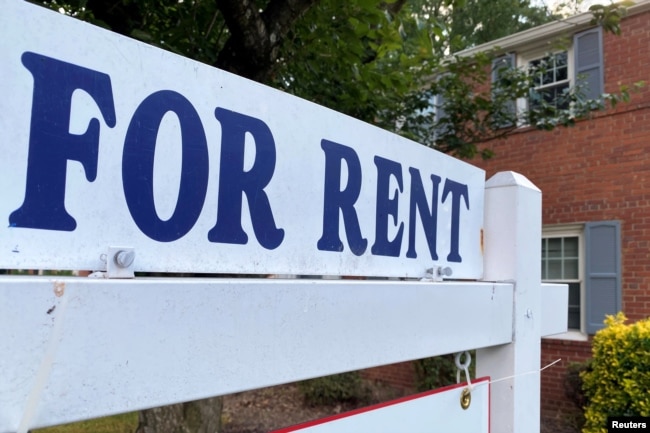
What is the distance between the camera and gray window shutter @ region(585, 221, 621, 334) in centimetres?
696

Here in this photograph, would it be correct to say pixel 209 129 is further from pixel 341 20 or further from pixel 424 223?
pixel 341 20

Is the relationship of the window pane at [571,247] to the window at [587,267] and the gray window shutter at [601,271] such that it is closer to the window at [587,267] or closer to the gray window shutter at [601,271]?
the window at [587,267]

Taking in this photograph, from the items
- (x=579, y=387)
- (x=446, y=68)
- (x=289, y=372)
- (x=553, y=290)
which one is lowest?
(x=579, y=387)

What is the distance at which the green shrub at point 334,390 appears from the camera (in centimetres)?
775

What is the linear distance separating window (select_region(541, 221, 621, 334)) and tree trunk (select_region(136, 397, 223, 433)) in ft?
17.4

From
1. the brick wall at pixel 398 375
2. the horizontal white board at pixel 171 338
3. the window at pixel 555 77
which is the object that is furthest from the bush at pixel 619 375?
the horizontal white board at pixel 171 338

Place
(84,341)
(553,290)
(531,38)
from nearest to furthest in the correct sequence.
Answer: (84,341), (553,290), (531,38)

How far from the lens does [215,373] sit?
1.01 metres

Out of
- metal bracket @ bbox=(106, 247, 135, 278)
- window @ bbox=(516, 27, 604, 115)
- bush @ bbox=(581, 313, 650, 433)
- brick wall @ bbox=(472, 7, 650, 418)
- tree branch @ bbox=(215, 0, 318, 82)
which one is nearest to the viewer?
metal bracket @ bbox=(106, 247, 135, 278)

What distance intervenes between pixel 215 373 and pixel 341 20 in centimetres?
325

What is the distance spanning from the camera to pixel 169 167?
3.33ft

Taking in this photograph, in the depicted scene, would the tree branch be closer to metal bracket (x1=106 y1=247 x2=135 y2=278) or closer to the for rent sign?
the for rent sign

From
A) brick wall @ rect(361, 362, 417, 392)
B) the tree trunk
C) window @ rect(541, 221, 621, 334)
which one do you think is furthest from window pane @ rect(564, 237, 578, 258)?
the tree trunk

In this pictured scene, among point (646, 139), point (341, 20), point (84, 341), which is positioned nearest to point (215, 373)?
point (84, 341)
